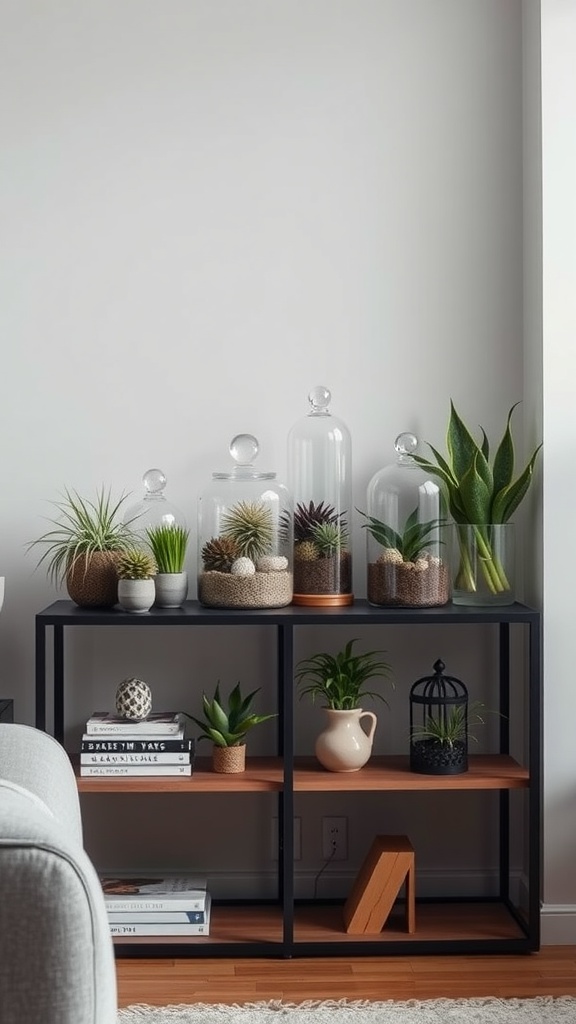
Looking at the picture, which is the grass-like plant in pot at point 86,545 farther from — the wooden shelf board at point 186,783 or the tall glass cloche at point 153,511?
the wooden shelf board at point 186,783

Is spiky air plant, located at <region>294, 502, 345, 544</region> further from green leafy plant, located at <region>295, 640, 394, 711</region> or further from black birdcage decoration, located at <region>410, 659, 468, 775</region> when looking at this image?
black birdcage decoration, located at <region>410, 659, 468, 775</region>

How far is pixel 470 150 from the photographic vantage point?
3.06m

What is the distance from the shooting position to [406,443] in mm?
2895

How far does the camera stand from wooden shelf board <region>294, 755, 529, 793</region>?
269 centimetres

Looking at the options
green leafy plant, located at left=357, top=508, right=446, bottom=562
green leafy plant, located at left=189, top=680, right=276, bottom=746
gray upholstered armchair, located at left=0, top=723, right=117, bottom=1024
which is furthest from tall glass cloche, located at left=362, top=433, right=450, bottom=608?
gray upholstered armchair, located at left=0, top=723, right=117, bottom=1024

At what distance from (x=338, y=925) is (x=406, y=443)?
4.05ft

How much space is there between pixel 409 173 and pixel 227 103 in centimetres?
53

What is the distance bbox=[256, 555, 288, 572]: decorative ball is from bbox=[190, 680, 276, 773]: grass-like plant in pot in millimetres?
323

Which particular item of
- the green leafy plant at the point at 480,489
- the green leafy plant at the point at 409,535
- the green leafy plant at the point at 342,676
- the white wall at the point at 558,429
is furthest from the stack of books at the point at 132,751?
the white wall at the point at 558,429

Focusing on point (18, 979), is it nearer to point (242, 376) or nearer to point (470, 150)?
point (242, 376)

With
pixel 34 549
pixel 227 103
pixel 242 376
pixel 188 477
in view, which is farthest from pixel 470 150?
pixel 34 549

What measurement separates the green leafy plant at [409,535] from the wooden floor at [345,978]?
97 cm

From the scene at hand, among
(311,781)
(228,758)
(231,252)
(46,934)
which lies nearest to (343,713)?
(311,781)

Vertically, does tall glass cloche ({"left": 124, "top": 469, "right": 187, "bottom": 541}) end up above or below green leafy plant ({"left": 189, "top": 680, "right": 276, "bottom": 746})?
above
